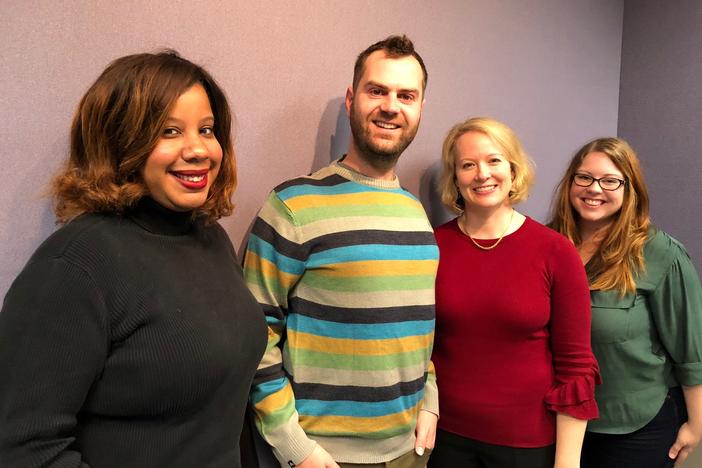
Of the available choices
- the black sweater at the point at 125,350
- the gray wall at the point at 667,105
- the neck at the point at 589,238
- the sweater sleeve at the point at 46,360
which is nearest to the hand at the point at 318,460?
the black sweater at the point at 125,350

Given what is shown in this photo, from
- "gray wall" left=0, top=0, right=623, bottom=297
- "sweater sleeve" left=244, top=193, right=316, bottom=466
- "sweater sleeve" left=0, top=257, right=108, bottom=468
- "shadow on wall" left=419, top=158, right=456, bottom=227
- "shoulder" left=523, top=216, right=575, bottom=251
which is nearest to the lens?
"sweater sleeve" left=0, top=257, right=108, bottom=468

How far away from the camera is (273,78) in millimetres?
1383

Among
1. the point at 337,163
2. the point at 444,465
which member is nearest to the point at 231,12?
the point at 337,163

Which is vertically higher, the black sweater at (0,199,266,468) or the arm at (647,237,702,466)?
the black sweater at (0,199,266,468)

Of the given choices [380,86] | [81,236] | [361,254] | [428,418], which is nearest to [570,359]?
[428,418]

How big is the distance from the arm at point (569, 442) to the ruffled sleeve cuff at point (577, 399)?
0.08 feet

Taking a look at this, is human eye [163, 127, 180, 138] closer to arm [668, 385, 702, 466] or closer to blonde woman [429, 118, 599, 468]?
blonde woman [429, 118, 599, 468]

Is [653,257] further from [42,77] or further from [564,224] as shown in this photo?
[42,77]

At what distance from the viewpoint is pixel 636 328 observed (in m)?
1.57

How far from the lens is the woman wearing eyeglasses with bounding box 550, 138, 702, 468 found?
5.13 ft

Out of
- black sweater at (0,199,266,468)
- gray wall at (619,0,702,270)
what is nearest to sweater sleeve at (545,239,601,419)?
black sweater at (0,199,266,468)

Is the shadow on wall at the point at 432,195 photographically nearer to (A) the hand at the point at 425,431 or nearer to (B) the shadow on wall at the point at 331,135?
(B) the shadow on wall at the point at 331,135

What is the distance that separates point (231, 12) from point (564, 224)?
1237 millimetres

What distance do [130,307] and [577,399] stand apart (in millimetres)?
1160
